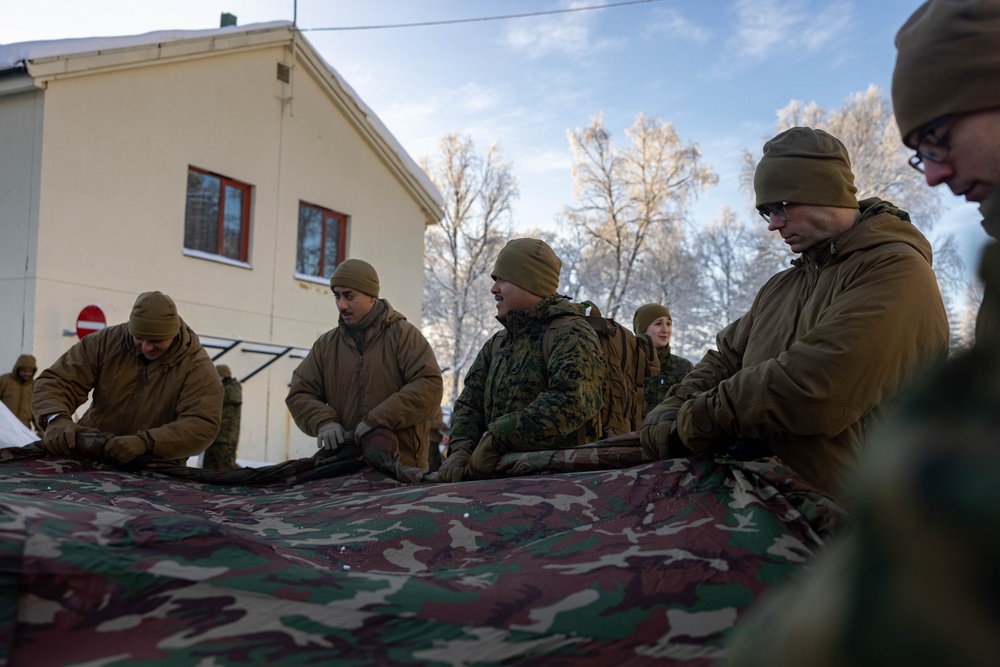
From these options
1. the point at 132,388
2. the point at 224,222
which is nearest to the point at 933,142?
the point at 132,388

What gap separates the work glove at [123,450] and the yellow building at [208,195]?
6.97 m

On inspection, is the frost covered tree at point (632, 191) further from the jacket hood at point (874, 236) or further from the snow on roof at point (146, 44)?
the jacket hood at point (874, 236)

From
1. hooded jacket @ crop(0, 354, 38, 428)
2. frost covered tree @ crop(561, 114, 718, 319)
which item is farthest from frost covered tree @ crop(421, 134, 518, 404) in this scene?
hooded jacket @ crop(0, 354, 38, 428)

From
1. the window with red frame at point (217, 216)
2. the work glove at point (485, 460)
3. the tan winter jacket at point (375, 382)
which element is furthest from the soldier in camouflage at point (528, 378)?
the window with red frame at point (217, 216)

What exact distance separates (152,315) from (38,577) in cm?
350

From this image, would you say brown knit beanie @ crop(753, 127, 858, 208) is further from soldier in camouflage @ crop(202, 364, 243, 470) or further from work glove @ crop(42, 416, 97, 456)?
soldier in camouflage @ crop(202, 364, 243, 470)

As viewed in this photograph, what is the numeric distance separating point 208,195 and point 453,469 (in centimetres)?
1037

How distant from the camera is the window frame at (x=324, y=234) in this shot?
14.3m

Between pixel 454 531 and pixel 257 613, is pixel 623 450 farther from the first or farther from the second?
pixel 257 613

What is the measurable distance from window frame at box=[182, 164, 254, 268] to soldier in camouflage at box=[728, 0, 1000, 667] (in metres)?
12.6

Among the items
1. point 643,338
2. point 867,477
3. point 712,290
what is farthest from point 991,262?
point 712,290

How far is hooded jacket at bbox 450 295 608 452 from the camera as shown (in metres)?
3.55

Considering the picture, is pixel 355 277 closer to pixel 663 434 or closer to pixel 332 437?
pixel 332 437

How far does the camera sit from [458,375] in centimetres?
2730
